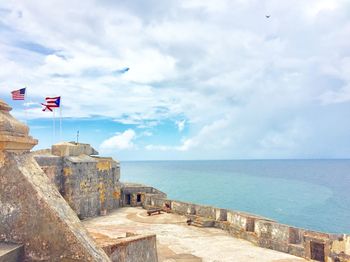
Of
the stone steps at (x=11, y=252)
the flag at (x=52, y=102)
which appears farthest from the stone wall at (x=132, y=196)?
the stone steps at (x=11, y=252)

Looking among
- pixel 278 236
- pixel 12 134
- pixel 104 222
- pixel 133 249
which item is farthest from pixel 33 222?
pixel 104 222

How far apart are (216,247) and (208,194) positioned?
8006 cm

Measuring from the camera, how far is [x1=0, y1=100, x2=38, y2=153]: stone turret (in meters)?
3.89

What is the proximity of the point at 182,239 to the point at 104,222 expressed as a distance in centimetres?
555

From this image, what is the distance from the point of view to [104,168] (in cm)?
2122

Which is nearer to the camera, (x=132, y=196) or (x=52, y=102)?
(x=52, y=102)

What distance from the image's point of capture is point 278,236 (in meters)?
13.4

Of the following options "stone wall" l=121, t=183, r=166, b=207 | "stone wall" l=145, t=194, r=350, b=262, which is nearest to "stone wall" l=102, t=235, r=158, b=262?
"stone wall" l=145, t=194, r=350, b=262

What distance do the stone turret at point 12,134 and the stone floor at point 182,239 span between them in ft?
16.2

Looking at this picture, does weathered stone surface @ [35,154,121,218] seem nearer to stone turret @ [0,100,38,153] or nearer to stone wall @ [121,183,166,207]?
stone wall @ [121,183,166,207]

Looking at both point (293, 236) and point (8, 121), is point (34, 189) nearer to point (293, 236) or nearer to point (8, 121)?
point (8, 121)

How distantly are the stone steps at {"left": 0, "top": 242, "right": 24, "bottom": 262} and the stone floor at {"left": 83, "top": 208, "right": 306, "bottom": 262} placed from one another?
496 centimetres

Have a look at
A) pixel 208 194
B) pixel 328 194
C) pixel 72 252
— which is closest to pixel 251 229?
pixel 72 252

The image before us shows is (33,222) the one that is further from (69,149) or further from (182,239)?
(69,149)
